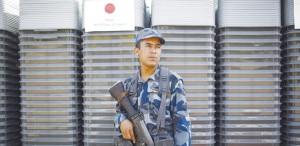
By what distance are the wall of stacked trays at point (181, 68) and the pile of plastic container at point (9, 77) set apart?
0.05 ft

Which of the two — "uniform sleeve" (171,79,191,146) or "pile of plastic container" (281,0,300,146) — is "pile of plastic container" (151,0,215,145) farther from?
"uniform sleeve" (171,79,191,146)

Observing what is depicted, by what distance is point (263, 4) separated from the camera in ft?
9.52

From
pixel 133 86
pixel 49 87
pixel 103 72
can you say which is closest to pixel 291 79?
pixel 133 86

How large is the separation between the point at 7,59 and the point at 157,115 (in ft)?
6.27

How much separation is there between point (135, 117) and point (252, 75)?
150cm

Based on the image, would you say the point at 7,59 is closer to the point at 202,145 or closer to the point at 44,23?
the point at 44,23

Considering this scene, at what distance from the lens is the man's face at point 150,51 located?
6.39 feet

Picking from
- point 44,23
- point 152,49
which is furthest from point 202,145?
point 44,23

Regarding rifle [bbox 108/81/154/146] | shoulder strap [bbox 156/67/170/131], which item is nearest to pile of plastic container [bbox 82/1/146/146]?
rifle [bbox 108/81/154/146]

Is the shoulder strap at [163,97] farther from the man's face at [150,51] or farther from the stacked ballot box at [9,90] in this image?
the stacked ballot box at [9,90]

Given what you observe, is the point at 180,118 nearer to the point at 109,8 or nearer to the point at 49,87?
the point at 109,8

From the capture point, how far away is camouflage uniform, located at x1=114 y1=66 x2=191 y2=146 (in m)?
1.86

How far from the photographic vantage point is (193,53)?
2.90 m

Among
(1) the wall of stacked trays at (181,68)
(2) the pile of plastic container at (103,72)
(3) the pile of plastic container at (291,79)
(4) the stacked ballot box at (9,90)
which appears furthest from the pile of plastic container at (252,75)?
(4) the stacked ballot box at (9,90)
